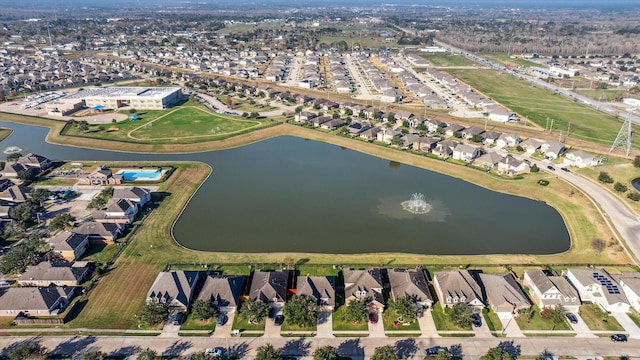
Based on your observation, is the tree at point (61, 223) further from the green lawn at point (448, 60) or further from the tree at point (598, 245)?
the green lawn at point (448, 60)

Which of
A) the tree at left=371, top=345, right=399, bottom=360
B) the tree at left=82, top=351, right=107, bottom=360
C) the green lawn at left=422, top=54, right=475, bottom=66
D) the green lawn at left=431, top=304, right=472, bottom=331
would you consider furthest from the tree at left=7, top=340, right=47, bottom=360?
the green lawn at left=422, top=54, right=475, bottom=66

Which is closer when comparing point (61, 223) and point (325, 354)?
point (325, 354)

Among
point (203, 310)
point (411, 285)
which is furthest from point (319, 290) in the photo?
point (203, 310)

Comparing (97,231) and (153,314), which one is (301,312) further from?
(97,231)

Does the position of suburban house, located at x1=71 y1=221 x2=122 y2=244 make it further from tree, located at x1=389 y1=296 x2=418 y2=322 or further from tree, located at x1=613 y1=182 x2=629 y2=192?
tree, located at x1=613 y1=182 x2=629 y2=192

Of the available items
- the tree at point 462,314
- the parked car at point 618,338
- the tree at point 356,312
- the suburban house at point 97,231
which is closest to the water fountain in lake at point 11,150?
the suburban house at point 97,231
